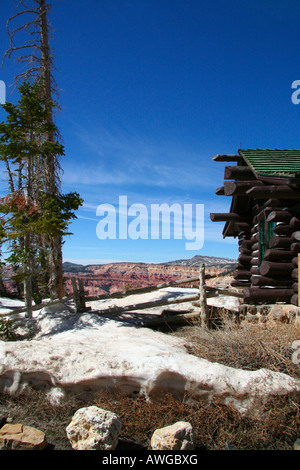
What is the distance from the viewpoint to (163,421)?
4512 millimetres

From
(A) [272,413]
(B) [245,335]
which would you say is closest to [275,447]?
(A) [272,413]

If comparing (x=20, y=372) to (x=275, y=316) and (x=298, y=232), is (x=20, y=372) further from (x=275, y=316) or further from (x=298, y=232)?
(x=298, y=232)

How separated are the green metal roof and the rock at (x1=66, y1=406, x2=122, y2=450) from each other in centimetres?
667

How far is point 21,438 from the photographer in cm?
413

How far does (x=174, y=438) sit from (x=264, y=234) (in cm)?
712

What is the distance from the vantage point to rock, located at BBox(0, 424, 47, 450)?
4059 millimetres

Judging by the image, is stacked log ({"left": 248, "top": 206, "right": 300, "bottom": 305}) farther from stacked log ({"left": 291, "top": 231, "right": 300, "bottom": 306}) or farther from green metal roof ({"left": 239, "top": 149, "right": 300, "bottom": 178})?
green metal roof ({"left": 239, "top": 149, "right": 300, "bottom": 178})

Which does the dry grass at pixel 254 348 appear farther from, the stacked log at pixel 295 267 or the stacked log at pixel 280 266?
the stacked log at pixel 280 266

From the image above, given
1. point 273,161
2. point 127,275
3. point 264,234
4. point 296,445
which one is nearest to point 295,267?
point 264,234

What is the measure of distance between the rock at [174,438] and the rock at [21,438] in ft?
4.69

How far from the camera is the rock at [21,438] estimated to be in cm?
406

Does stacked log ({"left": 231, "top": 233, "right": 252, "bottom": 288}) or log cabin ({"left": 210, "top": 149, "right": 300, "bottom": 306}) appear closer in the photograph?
log cabin ({"left": 210, "top": 149, "right": 300, "bottom": 306})

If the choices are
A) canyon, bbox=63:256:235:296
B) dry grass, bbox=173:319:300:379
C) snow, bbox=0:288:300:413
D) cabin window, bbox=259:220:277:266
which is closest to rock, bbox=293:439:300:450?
snow, bbox=0:288:300:413
